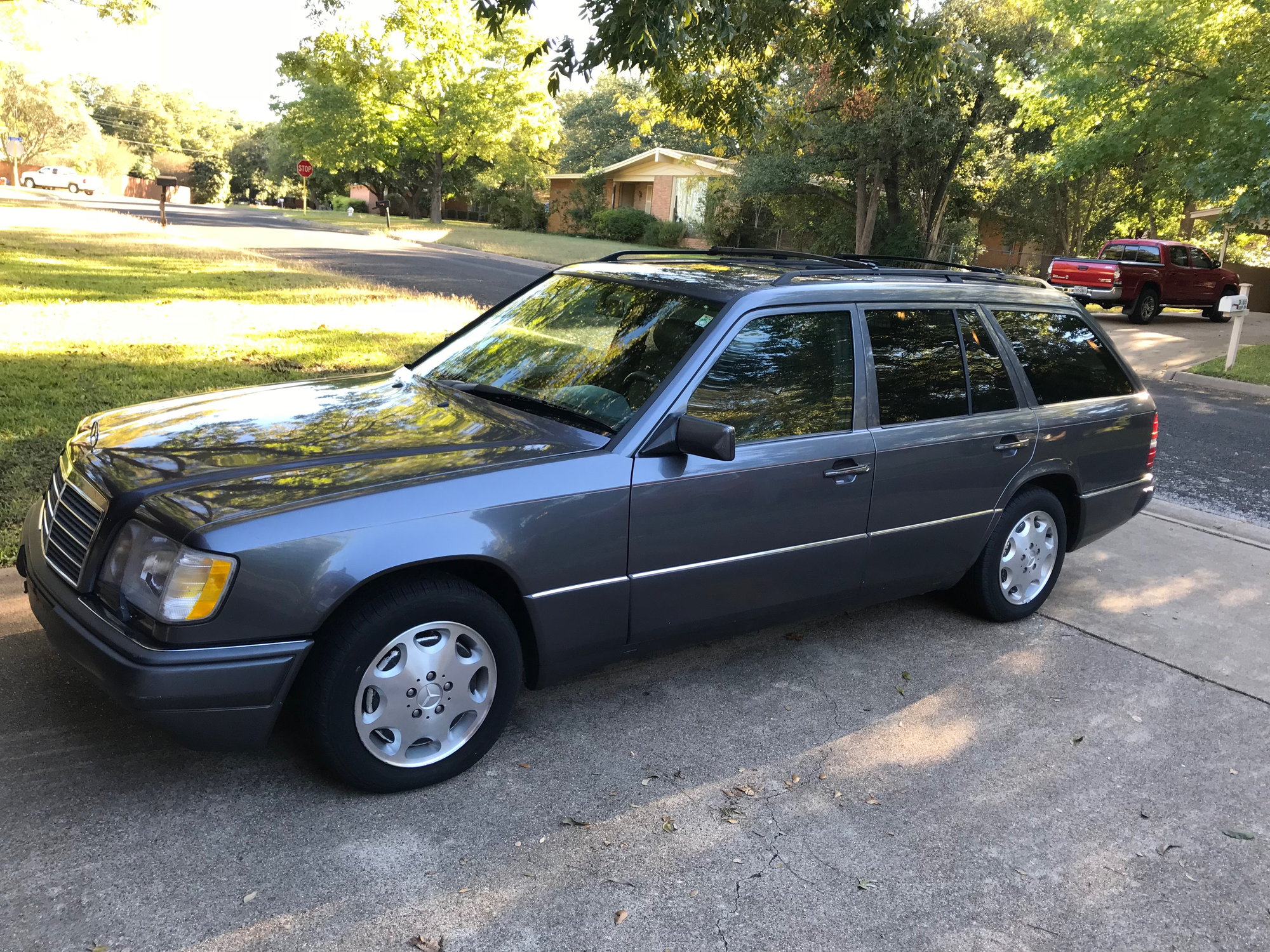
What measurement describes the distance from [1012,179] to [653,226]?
17777 millimetres

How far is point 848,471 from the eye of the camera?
4.00 metres

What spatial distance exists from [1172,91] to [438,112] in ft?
128

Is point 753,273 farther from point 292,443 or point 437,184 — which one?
point 437,184

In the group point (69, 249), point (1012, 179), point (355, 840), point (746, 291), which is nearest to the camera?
point (355, 840)

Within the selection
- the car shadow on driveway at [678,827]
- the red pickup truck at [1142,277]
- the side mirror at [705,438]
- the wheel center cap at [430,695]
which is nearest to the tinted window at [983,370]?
the car shadow on driveway at [678,827]

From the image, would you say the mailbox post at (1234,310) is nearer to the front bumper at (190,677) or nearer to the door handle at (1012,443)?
the door handle at (1012,443)

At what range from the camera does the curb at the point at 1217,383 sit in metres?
13.3

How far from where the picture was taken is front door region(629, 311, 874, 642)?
3557mm

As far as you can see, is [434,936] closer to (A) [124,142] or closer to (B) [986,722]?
(B) [986,722]

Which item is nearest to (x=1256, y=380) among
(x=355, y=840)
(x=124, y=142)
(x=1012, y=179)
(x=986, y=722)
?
(x=986, y=722)

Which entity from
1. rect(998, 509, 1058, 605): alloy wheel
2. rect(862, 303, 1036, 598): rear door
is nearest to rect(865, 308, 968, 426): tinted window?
rect(862, 303, 1036, 598): rear door

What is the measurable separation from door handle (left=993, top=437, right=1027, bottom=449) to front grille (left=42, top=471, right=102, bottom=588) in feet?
12.1

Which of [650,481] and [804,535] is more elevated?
[650,481]

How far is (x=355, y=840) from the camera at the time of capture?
2986 millimetres
